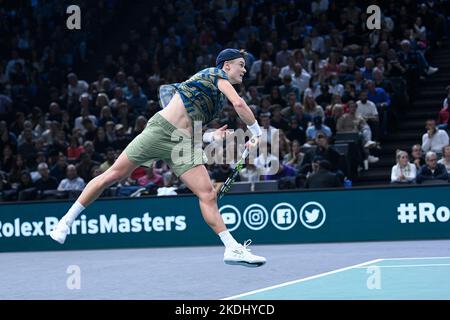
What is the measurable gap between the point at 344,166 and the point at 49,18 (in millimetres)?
12566

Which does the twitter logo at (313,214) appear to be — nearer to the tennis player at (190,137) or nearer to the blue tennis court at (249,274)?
the blue tennis court at (249,274)

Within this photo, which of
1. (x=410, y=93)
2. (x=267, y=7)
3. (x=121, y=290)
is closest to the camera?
(x=121, y=290)

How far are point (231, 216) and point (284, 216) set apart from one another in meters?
0.96

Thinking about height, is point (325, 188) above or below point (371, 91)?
below

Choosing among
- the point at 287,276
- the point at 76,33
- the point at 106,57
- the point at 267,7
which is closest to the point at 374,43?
the point at 267,7

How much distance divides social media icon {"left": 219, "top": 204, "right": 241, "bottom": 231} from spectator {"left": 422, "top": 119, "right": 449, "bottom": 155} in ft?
12.3

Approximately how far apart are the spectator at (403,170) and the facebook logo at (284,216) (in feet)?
6.44

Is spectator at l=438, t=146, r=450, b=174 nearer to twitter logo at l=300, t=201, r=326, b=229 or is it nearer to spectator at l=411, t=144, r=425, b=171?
spectator at l=411, t=144, r=425, b=171

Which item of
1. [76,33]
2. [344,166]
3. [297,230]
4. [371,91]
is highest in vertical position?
[76,33]

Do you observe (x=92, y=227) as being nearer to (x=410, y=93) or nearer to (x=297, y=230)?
(x=297, y=230)

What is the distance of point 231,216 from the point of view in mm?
16391

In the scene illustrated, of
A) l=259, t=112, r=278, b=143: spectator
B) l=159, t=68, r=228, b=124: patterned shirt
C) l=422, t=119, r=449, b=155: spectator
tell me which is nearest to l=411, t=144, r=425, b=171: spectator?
l=422, t=119, r=449, b=155: spectator

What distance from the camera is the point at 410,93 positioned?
20906mm

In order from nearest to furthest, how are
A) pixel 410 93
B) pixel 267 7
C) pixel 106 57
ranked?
pixel 410 93 < pixel 267 7 < pixel 106 57
